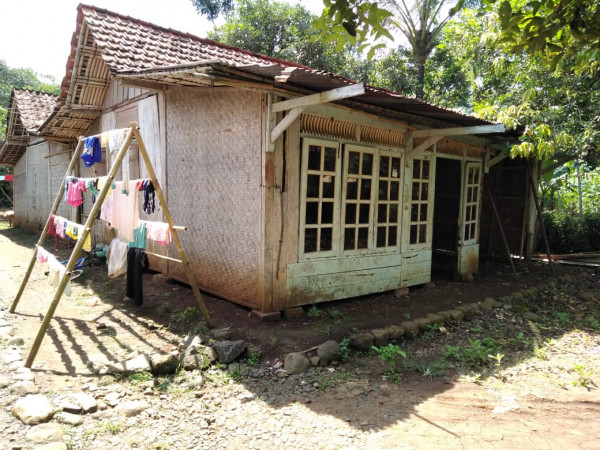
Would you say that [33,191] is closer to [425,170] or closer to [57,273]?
[57,273]

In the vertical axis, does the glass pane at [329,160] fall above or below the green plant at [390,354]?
above

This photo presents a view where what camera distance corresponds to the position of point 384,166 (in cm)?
604

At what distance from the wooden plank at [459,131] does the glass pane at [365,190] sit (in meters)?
1.21

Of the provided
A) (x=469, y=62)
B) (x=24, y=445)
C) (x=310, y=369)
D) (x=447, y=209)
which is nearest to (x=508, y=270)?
(x=447, y=209)

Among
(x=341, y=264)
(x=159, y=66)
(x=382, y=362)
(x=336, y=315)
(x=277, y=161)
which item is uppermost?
(x=159, y=66)

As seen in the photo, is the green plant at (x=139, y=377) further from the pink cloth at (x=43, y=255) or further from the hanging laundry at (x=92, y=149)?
the hanging laundry at (x=92, y=149)

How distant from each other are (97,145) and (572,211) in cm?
1533

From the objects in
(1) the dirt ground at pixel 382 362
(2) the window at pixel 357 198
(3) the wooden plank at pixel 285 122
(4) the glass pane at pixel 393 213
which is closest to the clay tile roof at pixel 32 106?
(1) the dirt ground at pixel 382 362

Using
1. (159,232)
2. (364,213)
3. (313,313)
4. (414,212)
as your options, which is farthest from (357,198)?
(159,232)

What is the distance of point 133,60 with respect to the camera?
19.1ft

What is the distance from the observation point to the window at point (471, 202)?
7722mm

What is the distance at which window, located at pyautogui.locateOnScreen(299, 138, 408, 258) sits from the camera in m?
5.18

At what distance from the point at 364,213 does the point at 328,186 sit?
0.80 metres

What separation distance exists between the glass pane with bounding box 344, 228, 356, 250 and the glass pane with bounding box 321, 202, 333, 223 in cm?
35
